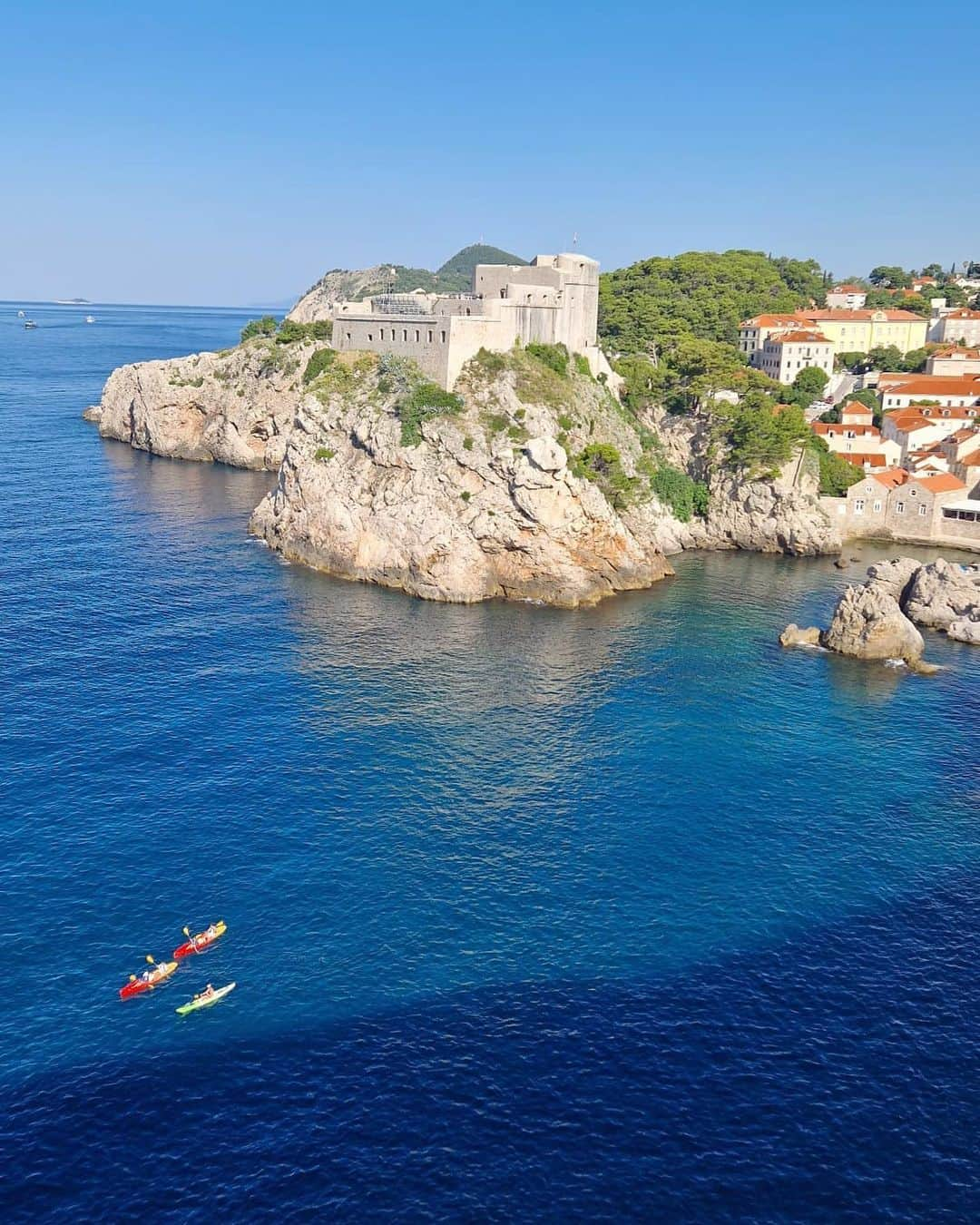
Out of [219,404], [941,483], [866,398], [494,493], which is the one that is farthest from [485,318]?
[866,398]

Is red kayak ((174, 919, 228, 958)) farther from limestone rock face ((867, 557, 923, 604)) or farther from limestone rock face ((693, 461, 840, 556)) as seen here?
limestone rock face ((693, 461, 840, 556))

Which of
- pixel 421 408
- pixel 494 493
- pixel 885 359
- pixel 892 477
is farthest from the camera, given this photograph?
pixel 885 359

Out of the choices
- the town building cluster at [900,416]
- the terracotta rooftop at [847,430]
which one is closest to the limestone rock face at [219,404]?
the terracotta rooftop at [847,430]

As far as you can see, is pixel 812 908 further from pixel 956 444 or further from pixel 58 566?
pixel 956 444

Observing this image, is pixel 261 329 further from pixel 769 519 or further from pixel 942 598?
pixel 942 598

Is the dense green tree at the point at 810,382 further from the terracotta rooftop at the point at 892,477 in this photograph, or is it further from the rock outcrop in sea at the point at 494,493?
the rock outcrop in sea at the point at 494,493

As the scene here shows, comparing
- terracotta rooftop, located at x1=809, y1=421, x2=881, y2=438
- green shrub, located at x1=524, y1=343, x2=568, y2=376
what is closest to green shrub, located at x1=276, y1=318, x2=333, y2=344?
green shrub, located at x1=524, y1=343, x2=568, y2=376

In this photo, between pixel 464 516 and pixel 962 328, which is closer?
pixel 464 516

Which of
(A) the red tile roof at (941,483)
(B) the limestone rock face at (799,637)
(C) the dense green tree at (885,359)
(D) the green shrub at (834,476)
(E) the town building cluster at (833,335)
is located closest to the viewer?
(B) the limestone rock face at (799,637)
